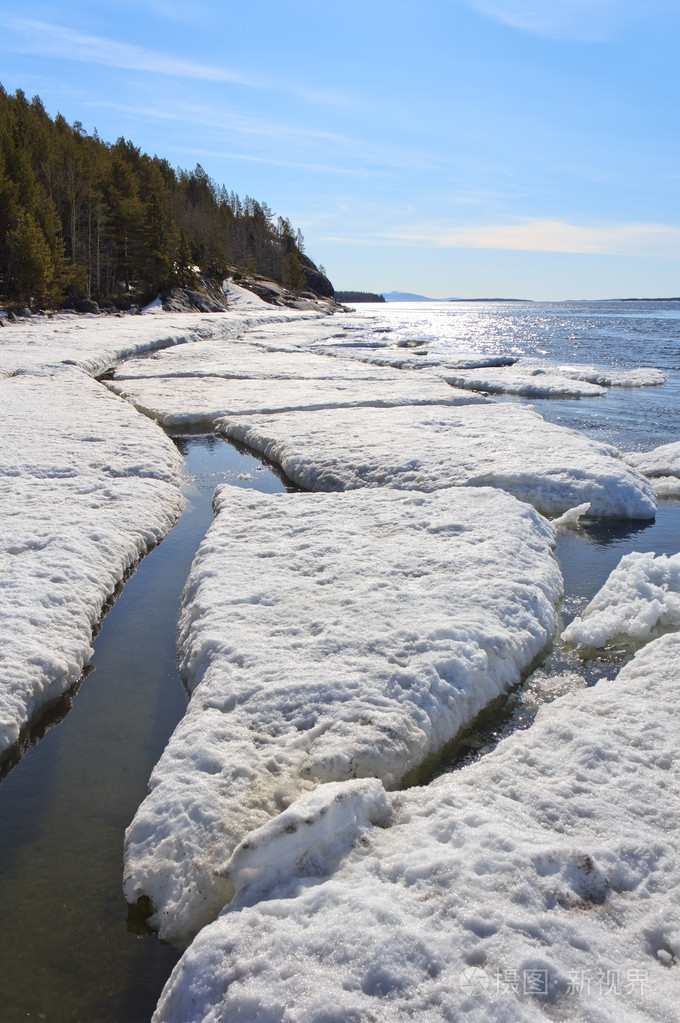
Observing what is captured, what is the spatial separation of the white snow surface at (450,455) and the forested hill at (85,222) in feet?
121

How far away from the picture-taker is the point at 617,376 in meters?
30.7

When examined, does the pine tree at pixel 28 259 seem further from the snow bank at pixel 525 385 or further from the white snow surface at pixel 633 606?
the white snow surface at pixel 633 606

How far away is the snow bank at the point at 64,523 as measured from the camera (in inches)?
237

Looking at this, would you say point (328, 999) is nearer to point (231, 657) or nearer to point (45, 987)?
point (45, 987)

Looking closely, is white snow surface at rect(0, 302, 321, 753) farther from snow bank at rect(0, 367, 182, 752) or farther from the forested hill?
the forested hill

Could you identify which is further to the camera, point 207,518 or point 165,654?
point 207,518

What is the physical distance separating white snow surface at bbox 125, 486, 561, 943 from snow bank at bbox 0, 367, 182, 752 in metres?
1.19

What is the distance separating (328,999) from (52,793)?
9.56 ft

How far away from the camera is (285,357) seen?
32.4m

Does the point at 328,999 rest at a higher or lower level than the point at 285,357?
lower

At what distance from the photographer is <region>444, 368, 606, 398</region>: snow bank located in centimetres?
2559

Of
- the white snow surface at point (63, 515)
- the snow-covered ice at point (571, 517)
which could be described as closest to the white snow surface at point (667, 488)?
the snow-covered ice at point (571, 517)

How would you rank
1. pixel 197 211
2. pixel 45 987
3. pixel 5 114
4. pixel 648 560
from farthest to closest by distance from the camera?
pixel 197 211 → pixel 5 114 → pixel 648 560 → pixel 45 987

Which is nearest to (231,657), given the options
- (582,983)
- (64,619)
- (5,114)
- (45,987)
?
(64,619)
